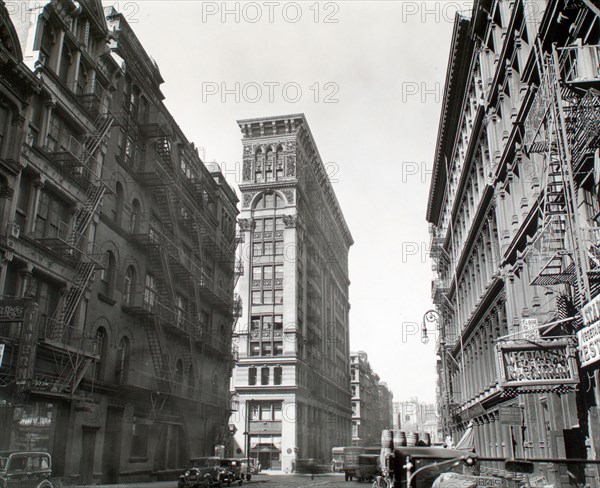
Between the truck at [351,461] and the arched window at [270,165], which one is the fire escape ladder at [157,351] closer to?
the truck at [351,461]

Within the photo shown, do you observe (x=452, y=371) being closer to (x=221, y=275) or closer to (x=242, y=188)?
(x=221, y=275)

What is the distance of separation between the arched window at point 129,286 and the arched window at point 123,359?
2.00 m

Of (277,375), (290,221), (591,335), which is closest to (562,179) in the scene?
(591,335)

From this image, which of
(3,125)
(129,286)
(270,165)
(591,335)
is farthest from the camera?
(270,165)

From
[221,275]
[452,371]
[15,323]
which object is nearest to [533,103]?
[15,323]

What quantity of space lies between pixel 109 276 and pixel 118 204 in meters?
3.92

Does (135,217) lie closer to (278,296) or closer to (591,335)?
(591,335)

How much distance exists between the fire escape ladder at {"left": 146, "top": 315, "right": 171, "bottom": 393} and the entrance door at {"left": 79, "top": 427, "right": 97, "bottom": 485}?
5886mm

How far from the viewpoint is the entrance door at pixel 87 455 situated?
26469 mm

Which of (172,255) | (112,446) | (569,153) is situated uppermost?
(172,255)

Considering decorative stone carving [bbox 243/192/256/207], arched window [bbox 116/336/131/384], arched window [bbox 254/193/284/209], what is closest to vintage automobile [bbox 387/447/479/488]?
arched window [bbox 116/336/131/384]

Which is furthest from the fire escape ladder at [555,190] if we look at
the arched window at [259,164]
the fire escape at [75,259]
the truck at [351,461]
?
the arched window at [259,164]

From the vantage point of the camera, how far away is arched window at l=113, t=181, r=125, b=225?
3105 cm

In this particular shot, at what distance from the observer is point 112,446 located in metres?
29.4
